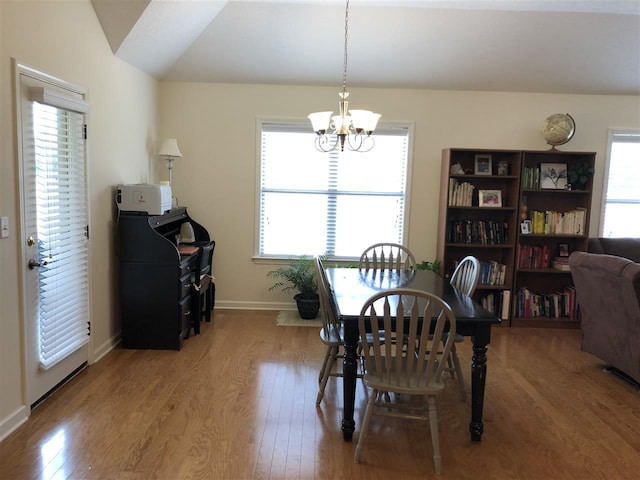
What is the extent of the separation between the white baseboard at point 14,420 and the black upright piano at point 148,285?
3.82 ft

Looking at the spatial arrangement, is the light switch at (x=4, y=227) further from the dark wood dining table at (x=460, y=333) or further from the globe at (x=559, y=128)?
the globe at (x=559, y=128)

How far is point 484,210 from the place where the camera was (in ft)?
16.4

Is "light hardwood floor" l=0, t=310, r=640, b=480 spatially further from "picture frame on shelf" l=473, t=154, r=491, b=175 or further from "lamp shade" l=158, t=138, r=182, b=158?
"picture frame on shelf" l=473, t=154, r=491, b=175

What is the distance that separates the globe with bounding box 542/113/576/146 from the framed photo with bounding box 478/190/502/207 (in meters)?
0.72

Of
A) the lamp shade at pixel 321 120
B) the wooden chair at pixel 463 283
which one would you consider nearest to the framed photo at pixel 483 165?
the wooden chair at pixel 463 283

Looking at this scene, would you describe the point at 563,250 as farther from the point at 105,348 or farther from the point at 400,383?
the point at 105,348

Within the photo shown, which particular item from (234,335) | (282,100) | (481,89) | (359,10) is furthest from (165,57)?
(481,89)

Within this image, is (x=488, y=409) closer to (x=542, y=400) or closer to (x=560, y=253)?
(x=542, y=400)

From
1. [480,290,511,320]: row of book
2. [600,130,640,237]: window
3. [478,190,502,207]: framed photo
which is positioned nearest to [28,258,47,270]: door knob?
[478,190,502,207]: framed photo

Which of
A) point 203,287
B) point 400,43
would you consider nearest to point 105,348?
point 203,287

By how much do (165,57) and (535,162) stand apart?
12.3ft

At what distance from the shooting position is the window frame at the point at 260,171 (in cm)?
493

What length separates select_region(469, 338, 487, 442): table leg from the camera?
251 centimetres

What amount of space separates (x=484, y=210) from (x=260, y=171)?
234cm
